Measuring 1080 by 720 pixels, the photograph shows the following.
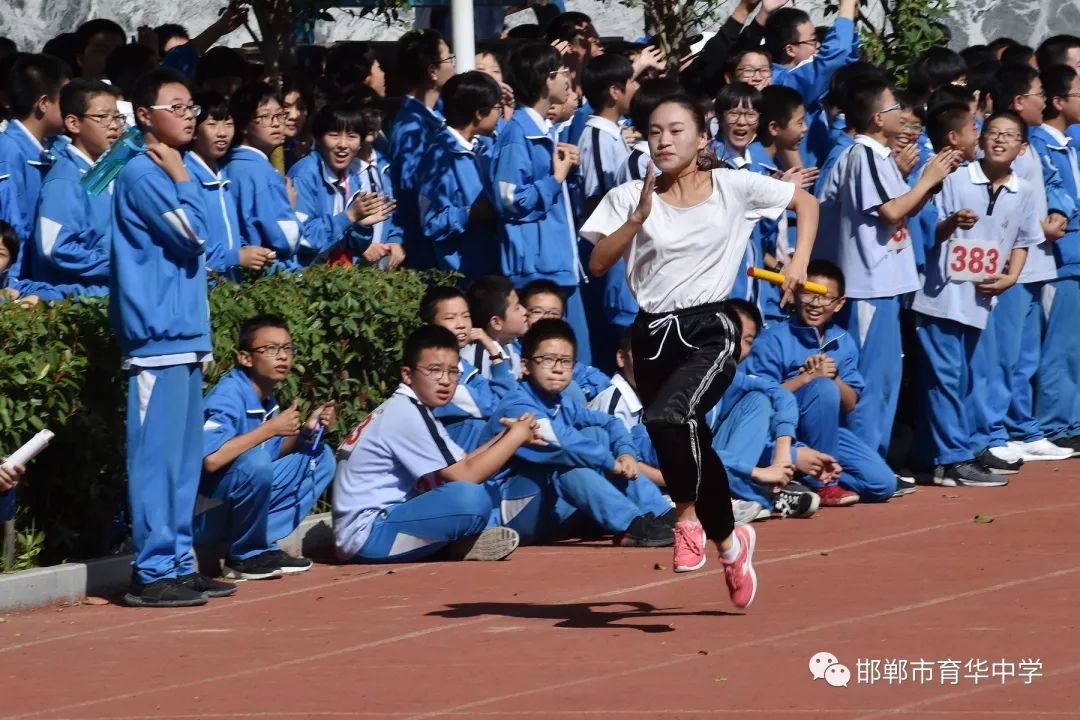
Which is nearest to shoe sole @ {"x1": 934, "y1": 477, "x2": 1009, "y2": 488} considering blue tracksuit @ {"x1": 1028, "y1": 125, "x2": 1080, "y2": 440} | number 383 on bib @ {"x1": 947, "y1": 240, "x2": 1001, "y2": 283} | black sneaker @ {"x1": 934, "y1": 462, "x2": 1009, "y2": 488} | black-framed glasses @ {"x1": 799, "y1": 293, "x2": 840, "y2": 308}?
black sneaker @ {"x1": 934, "y1": 462, "x2": 1009, "y2": 488}

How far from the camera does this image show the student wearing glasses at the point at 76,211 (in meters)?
8.95

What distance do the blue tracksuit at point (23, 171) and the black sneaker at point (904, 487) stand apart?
4.59 metres

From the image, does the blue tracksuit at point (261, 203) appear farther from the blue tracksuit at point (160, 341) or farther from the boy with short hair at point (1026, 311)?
the boy with short hair at point (1026, 311)

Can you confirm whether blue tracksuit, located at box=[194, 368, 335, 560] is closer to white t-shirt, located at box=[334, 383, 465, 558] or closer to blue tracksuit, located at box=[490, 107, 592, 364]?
white t-shirt, located at box=[334, 383, 465, 558]

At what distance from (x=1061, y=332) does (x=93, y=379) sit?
639 centimetres

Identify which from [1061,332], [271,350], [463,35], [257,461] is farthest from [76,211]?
[1061,332]

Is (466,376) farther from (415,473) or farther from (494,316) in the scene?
(415,473)

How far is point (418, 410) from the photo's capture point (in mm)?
8945

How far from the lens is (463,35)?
11562mm

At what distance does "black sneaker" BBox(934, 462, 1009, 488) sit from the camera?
1117 centimetres

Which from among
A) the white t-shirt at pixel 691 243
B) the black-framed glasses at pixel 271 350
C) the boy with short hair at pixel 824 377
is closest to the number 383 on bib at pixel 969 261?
the boy with short hair at pixel 824 377

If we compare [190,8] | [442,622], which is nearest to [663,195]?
[442,622]

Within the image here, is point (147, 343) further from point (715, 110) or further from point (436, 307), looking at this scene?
point (715, 110)

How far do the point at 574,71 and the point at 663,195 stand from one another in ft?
16.0
